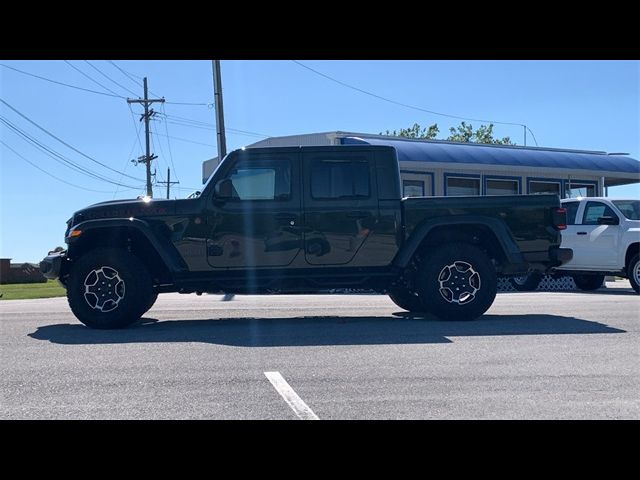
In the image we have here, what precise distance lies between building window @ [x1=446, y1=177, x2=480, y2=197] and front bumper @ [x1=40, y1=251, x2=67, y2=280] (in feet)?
54.9

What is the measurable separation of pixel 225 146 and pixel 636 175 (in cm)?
1479

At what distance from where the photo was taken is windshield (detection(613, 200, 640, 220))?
598 inches

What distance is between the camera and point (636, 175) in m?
26.2

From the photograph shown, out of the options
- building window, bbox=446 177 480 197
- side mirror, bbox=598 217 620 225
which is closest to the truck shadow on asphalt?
side mirror, bbox=598 217 620 225

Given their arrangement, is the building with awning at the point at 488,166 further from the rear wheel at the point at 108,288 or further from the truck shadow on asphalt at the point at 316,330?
the rear wheel at the point at 108,288

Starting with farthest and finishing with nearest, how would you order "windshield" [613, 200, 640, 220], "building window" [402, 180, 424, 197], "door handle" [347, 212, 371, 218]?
1. "building window" [402, 180, 424, 197]
2. "windshield" [613, 200, 640, 220]
3. "door handle" [347, 212, 371, 218]

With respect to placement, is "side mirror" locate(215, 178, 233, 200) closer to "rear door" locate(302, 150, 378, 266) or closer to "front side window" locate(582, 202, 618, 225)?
"rear door" locate(302, 150, 378, 266)

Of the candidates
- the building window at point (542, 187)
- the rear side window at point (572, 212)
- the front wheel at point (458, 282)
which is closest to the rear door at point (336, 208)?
the front wheel at point (458, 282)

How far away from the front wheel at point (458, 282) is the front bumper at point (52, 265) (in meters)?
4.51

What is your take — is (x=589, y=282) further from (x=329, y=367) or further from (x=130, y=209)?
(x=329, y=367)
